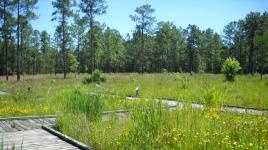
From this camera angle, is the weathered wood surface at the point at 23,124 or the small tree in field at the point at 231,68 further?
the small tree in field at the point at 231,68

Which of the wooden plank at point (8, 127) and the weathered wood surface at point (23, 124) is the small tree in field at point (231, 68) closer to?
the weathered wood surface at point (23, 124)

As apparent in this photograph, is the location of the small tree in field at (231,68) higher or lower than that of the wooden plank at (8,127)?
higher

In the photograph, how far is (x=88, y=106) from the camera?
25.1 ft

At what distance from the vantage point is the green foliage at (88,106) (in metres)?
7.59

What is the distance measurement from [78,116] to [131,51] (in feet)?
237

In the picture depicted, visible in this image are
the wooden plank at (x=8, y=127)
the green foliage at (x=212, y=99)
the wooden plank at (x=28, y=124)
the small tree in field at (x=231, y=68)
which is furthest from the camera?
the small tree in field at (x=231, y=68)

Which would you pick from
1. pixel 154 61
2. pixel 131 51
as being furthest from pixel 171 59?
pixel 131 51

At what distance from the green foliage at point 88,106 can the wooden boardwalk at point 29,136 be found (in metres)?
0.89

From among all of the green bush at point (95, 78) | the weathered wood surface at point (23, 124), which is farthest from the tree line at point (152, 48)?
the weathered wood surface at point (23, 124)

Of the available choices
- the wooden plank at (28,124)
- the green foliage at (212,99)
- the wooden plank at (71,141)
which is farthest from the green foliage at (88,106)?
the green foliage at (212,99)

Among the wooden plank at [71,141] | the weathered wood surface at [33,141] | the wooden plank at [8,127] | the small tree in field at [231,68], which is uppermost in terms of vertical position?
the small tree in field at [231,68]

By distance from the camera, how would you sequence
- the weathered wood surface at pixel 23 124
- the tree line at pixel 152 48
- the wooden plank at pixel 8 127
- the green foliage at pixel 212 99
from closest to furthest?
the wooden plank at pixel 8 127 < the weathered wood surface at pixel 23 124 < the green foliage at pixel 212 99 < the tree line at pixel 152 48

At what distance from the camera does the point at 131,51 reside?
79000 millimetres

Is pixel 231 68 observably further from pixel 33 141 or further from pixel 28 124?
pixel 33 141
